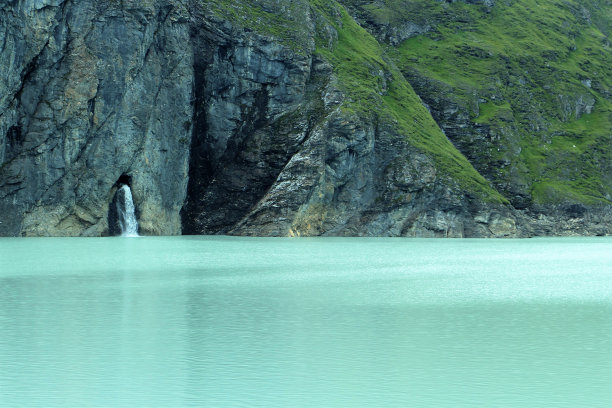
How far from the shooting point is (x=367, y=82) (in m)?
140

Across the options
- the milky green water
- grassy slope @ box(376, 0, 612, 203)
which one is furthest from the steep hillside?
the milky green water

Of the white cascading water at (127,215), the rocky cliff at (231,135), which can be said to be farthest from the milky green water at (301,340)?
the white cascading water at (127,215)

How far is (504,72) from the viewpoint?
186 m

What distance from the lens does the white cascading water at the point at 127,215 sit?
117250 mm

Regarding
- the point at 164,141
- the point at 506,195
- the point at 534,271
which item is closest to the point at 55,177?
the point at 164,141

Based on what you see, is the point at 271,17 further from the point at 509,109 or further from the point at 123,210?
the point at 509,109

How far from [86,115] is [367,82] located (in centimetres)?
5226

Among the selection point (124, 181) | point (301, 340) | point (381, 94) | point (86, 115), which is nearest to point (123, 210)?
point (124, 181)

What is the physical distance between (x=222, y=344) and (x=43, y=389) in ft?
22.6

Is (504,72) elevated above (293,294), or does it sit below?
above

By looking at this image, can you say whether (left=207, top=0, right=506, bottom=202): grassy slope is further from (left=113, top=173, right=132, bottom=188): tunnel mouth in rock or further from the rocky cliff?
(left=113, top=173, right=132, bottom=188): tunnel mouth in rock

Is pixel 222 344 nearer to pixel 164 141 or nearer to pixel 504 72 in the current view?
pixel 164 141

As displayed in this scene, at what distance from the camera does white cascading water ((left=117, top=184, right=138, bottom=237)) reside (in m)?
117

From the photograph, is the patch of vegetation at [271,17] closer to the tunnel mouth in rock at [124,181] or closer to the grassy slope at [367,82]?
the grassy slope at [367,82]
